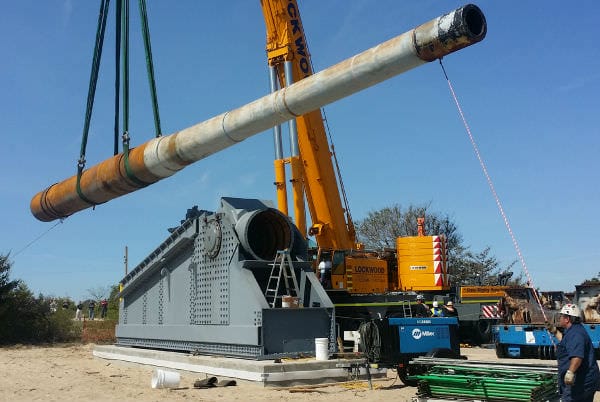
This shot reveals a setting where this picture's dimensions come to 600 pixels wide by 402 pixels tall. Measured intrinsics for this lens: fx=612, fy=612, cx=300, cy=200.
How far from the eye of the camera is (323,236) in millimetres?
17891

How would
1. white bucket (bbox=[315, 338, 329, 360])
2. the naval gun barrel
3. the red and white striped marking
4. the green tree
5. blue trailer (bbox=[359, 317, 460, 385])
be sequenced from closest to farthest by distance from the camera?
1. the naval gun barrel
2. blue trailer (bbox=[359, 317, 460, 385])
3. white bucket (bbox=[315, 338, 329, 360])
4. the red and white striped marking
5. the green tree

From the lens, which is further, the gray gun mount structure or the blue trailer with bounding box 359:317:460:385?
the gray gun mount structure

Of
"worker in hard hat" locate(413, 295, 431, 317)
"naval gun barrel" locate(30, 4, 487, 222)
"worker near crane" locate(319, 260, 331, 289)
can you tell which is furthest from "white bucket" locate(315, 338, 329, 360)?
"worker near crane" locate(319, 260, 331, 289)

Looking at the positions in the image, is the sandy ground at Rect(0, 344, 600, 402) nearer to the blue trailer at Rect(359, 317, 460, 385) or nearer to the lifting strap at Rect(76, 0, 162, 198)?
the blue trailer at Rect(359, 317, 460, 385)

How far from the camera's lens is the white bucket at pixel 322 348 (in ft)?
36.2

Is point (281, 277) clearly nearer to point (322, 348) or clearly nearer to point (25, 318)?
point (322, 348)

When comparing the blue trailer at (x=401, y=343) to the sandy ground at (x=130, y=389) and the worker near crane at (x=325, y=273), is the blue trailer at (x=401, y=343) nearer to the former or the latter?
the sandy ground at (x=130, y=389)

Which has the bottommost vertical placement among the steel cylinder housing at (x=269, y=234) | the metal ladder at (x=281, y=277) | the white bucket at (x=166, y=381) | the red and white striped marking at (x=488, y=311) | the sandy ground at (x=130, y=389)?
the sandy ground at (x=130, y=389)

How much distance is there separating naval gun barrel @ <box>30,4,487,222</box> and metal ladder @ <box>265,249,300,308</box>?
260cm

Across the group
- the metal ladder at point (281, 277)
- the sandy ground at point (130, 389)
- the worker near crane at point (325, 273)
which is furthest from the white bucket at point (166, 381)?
the worker near crane at point (325, 273)

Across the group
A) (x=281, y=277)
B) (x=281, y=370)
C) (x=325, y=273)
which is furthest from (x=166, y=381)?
(x=325, y=273)

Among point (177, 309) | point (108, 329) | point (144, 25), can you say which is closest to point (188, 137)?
point (144, 25)

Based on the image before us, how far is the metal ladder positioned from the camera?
11986 millimetres

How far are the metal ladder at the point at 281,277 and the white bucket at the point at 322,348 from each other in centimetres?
116
